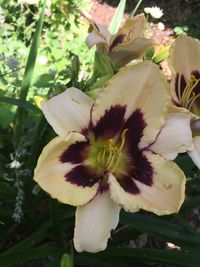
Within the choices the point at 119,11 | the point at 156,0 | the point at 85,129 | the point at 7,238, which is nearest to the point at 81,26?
the point at 156,0

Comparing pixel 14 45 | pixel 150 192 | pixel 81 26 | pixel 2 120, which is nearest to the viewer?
pixel 150 192

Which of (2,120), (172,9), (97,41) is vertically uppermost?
(97,41)

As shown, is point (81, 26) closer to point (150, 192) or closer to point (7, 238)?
point (7, 238)

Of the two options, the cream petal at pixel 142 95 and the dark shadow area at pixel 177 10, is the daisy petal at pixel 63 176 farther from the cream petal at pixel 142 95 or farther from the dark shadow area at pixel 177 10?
the dark shadow area at pixel 177 10

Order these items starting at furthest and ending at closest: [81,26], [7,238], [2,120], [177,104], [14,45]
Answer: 1. [81,26]
2. [14,45]
3. [2,120]
4. [7,238]
5. [177,104]

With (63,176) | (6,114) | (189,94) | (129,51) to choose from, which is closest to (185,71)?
(189,94)

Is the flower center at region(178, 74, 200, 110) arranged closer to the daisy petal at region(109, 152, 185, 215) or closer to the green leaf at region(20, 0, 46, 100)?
the daisy petal at region(109, 152, 185, 215)
